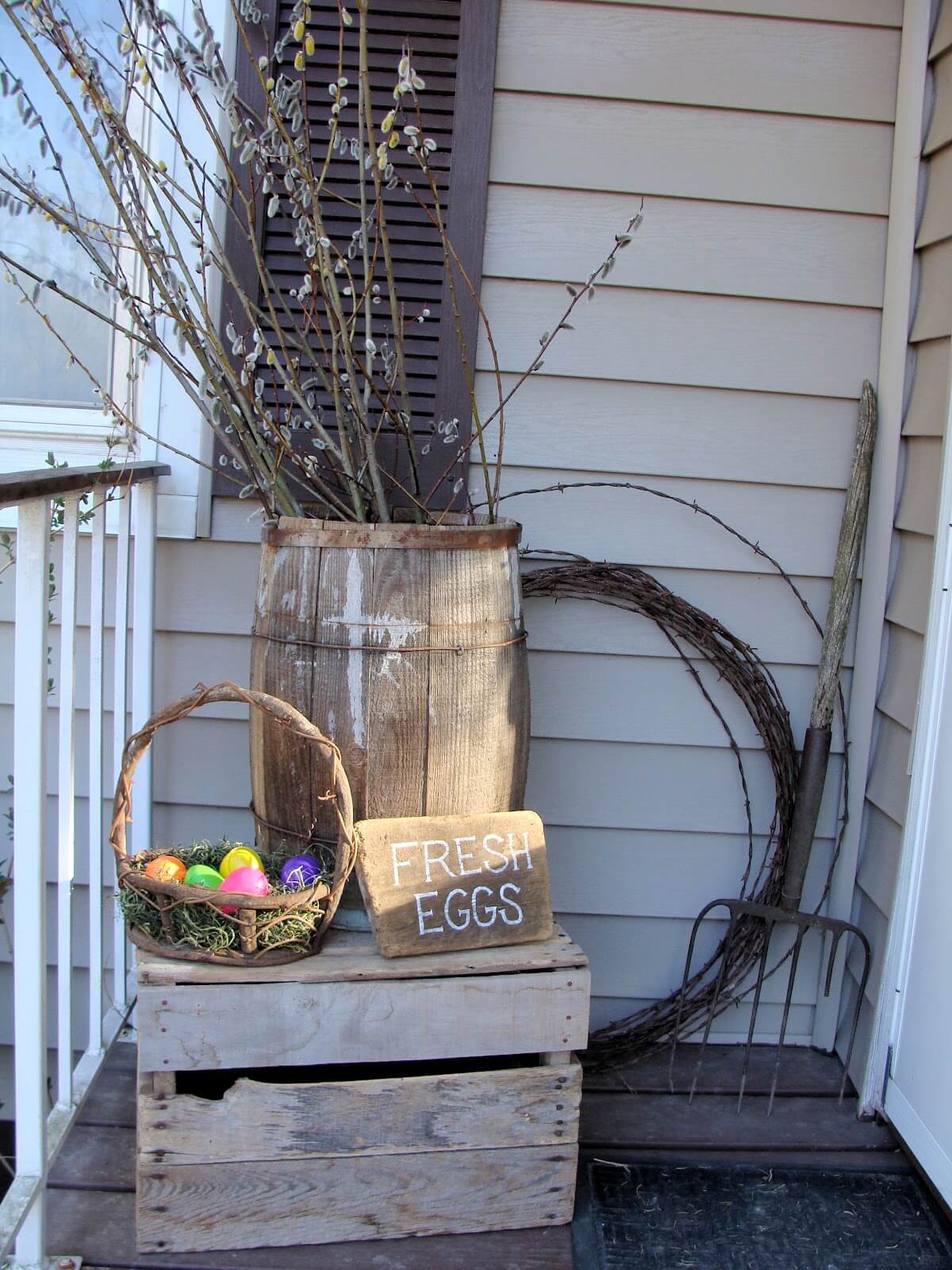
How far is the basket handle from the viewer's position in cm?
159

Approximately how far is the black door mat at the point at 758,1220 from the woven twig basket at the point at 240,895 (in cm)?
68

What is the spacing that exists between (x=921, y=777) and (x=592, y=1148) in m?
0.88

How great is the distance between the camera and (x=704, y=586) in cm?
228

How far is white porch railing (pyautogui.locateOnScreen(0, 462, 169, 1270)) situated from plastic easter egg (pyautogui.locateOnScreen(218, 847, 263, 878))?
255 mm

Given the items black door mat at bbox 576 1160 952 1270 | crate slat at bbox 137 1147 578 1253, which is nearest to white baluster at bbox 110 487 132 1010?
Result: crate slat at bbox 137 1147 578 1253

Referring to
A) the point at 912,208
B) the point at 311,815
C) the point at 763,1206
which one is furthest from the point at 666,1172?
the point at 912,208

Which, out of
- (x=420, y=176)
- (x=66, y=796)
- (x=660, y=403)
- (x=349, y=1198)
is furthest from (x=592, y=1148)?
(x=420, y=176)

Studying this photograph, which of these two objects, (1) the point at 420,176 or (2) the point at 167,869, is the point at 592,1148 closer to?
(2) the point at 167,869

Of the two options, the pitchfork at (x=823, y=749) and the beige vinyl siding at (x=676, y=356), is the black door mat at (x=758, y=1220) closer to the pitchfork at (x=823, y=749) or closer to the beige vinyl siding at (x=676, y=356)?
the pitchfork at (x=823, y=749)

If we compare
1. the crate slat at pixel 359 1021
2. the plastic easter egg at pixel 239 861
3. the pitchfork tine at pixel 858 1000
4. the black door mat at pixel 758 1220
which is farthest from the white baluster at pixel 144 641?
the pitchfork tine at pixel 858 1000

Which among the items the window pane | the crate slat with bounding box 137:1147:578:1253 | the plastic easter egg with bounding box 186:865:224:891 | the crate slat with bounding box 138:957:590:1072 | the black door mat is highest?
the window pane

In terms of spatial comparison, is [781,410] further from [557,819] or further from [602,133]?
[557,819]

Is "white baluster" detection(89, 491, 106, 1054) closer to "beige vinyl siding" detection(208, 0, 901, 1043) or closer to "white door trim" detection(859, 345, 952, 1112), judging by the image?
"beige vinyl siding" detection(208, 0, 901, 1043)

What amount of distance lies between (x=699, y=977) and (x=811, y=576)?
0.85 metres
